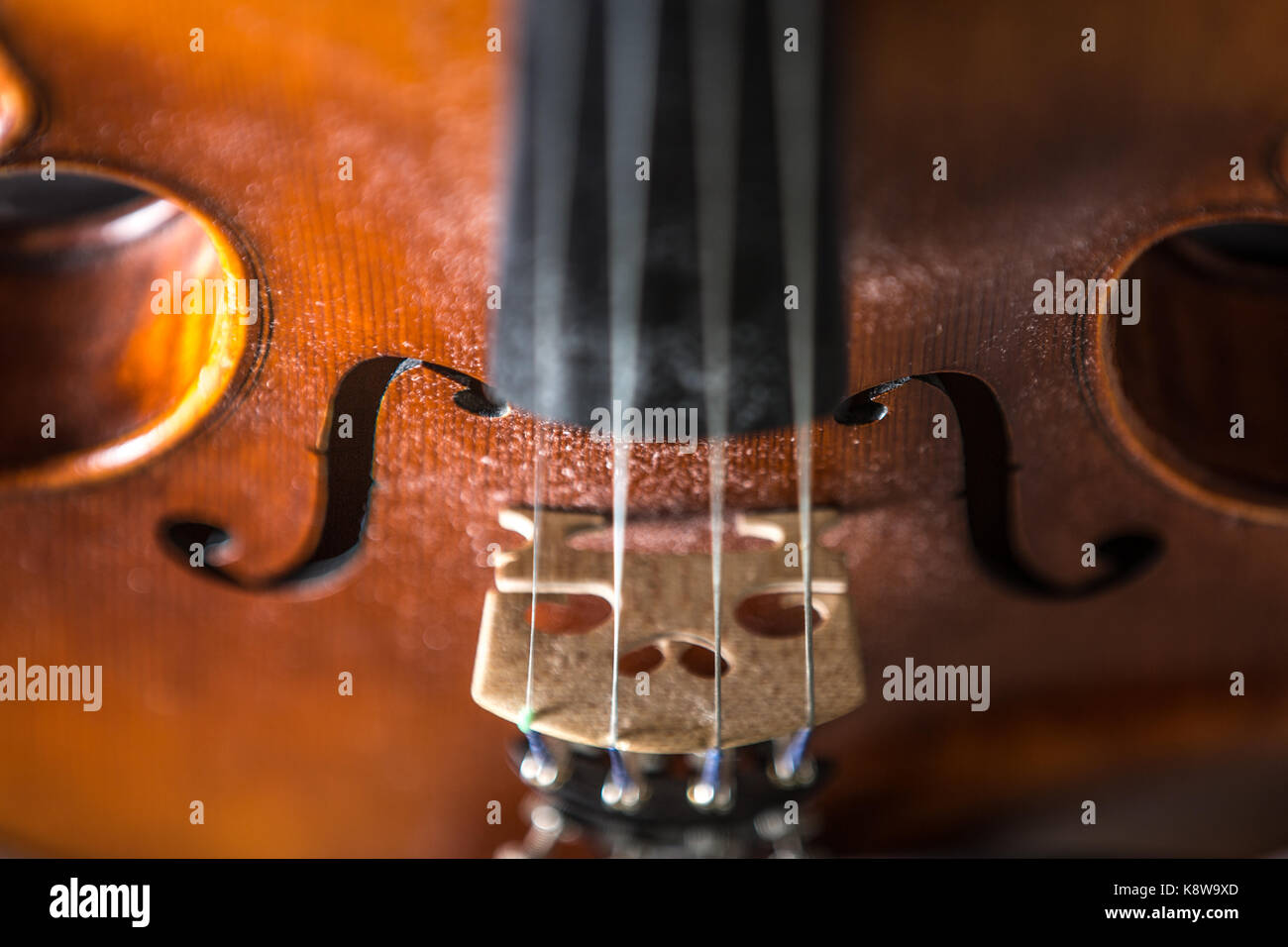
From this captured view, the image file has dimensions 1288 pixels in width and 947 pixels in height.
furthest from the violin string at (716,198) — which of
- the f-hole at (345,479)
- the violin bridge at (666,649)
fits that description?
the f-hole at (345,479)

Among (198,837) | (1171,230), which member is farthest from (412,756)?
(1171,230)

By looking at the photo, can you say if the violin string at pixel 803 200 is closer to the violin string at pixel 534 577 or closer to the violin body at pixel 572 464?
the violin body at pixel 572 464

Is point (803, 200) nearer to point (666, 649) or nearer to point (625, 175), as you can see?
point (625, 175)

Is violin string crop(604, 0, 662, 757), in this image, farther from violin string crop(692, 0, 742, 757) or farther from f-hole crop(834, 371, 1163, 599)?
f-hole crop(834, 371, 1163, 599)

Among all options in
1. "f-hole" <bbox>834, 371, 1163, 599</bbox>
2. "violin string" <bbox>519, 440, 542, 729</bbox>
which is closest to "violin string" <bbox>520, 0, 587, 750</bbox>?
"violin string" <bbox>519, 440, 542, 729</bbox>

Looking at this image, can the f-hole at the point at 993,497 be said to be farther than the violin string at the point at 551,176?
Yes

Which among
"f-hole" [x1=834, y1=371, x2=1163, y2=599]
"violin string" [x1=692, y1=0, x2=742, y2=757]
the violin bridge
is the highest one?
"violin string" [x1=692, y1=0, x2=742, y2=757]
